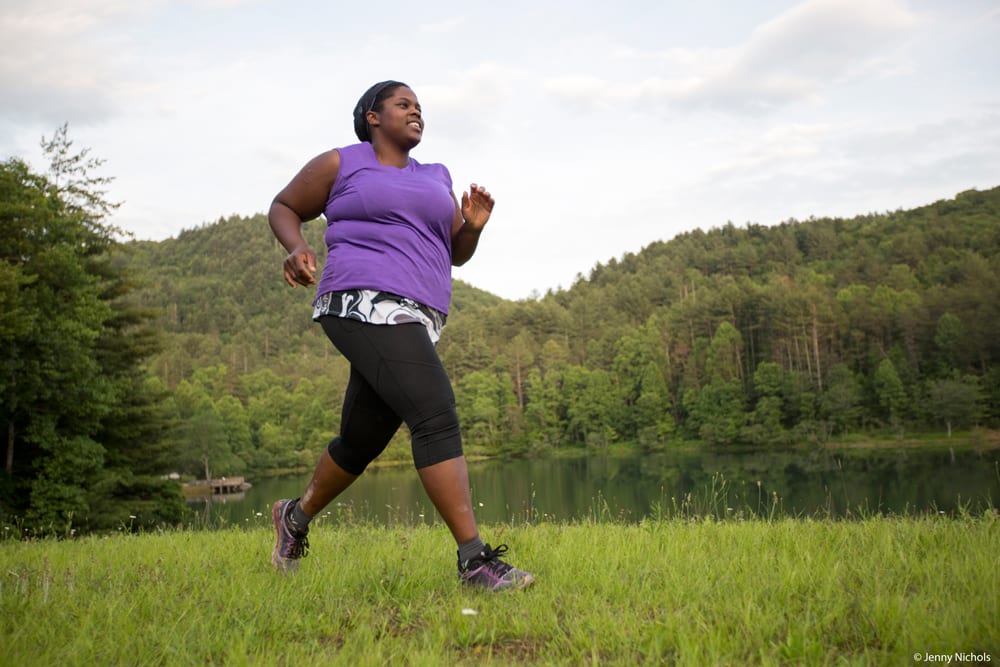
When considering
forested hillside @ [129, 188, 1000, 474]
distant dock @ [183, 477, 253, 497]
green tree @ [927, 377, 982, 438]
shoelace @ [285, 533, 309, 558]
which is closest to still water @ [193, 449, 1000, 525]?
distant dock @ [183, 477, 253, 497]

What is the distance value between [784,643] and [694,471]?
55957mm

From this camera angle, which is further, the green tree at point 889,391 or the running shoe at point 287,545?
the green tree at point 889,391

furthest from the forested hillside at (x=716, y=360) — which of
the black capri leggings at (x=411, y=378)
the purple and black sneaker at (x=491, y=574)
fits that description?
the purple and black sneaker at (x=491, y=574)

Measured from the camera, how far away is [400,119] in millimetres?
2924

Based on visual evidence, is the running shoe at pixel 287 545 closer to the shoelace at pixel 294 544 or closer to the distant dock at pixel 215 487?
the shoelace at pixel 294 544

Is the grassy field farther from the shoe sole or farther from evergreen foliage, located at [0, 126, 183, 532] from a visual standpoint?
evergreen foliage, located at [0, 126, 183, 532]

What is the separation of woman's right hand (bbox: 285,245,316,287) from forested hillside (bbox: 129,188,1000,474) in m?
52.9

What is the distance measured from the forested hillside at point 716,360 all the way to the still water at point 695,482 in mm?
9177

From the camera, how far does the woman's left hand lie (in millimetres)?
2963

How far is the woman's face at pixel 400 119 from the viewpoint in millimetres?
2926

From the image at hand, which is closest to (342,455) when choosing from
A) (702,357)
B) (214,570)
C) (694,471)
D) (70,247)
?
(214,570)

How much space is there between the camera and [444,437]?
8.52 feet

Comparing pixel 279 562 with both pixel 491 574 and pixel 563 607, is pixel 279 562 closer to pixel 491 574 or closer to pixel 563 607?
pixel 491 574

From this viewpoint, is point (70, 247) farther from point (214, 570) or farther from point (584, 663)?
point (584, 663)
